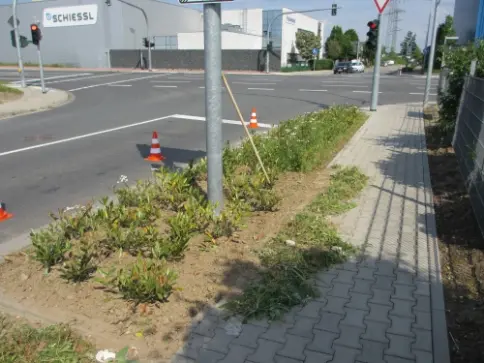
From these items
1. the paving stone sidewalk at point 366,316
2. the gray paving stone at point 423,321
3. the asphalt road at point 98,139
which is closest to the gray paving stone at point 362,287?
the paving stone sidewalk at point 366,316

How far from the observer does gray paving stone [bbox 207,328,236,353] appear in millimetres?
2850

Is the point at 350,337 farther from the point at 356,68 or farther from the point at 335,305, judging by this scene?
the point at 356,68

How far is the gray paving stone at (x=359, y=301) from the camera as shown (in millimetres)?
3326

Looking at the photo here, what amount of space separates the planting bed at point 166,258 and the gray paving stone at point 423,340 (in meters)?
0.84

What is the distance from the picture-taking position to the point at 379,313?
10.7ft

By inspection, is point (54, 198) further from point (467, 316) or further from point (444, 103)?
point (444, 103)

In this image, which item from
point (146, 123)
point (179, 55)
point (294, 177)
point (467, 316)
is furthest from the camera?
point (179, 55)

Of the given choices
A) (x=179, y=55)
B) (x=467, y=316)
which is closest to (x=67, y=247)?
(x=467, y=316)

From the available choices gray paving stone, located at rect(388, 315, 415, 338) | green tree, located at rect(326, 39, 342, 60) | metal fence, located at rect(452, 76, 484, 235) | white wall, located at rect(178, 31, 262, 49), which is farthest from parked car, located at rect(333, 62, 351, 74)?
gray paving stone, located at rect(388, 315, 415, 338)

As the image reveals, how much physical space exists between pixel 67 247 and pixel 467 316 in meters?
3.31

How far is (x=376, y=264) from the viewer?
13.1 feet

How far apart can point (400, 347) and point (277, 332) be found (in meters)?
0.81

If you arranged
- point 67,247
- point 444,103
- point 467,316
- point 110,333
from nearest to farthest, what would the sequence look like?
point 110,333
point 467,316
point 67,247
point 444,103

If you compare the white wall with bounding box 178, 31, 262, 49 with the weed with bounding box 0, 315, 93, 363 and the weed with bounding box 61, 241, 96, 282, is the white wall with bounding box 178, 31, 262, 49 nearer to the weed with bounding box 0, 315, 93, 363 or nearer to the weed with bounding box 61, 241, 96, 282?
the weed with bounding box 61, 241, 96, 282
